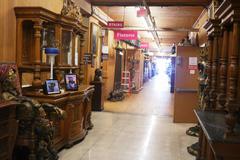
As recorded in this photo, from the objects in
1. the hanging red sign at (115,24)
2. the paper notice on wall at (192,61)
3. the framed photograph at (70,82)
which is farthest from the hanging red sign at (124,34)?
the framed photograph at (70,82)

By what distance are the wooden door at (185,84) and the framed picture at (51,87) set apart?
3683mm

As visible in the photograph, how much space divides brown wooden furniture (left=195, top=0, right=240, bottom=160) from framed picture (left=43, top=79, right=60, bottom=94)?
7.12 feet

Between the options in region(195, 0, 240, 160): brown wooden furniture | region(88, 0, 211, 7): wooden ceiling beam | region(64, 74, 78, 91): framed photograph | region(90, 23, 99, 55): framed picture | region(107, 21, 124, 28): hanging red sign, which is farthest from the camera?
region(107, 21, 124, 28): hanging red sign

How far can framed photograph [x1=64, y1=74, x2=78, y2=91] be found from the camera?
5234 mm

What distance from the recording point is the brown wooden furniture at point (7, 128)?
3.13 m

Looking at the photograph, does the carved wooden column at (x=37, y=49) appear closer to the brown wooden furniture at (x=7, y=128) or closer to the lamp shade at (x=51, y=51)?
the lamp shade at (x=51, y=51)

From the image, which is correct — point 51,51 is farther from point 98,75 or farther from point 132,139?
point 98,75

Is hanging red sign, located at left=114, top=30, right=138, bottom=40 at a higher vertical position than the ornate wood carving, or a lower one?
higher

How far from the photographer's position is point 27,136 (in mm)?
3605

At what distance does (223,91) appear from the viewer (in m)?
3.43

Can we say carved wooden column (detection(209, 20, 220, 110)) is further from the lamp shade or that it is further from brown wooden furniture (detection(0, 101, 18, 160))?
brown wooden furniture (detection(0, 101, 18, 160))

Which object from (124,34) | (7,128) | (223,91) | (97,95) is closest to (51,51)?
(7,128)

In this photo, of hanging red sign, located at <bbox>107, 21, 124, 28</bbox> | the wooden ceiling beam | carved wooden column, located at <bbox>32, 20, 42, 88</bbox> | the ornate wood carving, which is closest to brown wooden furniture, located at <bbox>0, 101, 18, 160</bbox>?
carved wooden column, located at <bbox>32, 20, 42, 88</bbox>

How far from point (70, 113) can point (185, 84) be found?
3536 mm
